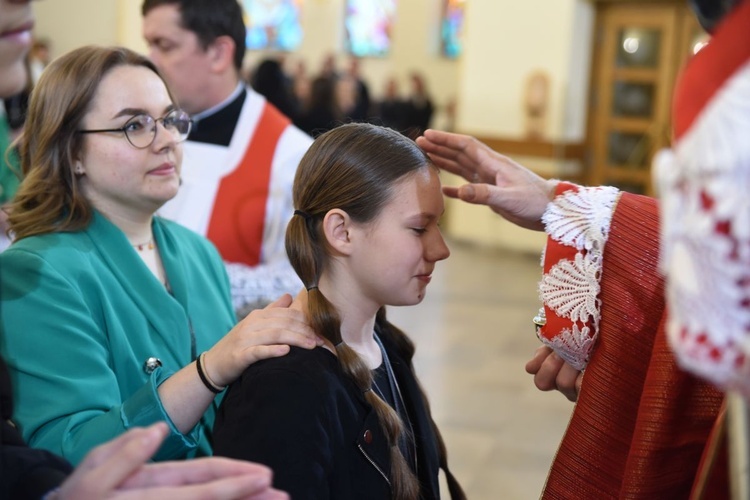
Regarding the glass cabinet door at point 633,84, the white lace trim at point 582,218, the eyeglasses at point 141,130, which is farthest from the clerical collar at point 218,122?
the glass cabinet door at point 633,84

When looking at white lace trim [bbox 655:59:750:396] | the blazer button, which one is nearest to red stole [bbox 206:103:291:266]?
the blazer button

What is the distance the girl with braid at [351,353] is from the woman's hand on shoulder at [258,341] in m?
0.02

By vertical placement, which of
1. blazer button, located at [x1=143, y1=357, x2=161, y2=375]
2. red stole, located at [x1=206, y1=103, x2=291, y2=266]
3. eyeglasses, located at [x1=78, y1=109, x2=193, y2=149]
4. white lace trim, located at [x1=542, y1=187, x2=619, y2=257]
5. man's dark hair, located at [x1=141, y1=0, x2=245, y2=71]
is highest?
man's dark hair, located at [x1=141, y1=0, x2=245, y2=71]

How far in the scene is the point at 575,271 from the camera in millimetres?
1804

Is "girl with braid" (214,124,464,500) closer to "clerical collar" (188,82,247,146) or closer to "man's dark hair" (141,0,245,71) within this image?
"clerical collar" (188,82,247,146)

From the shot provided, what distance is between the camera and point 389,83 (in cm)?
1484

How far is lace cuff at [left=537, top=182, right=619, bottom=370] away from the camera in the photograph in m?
1.78

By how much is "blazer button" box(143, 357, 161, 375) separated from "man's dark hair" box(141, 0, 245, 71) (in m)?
1.51

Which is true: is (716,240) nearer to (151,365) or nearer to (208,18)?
(151,365)

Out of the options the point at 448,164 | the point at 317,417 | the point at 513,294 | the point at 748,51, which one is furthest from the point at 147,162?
the point at 513,294

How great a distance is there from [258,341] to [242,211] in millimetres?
1480

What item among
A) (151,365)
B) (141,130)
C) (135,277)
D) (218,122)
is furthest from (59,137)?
(218,122)

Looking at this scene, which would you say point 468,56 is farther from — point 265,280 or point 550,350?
point 550,350

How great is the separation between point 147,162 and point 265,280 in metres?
0.80
